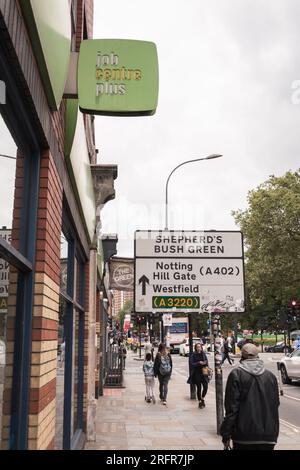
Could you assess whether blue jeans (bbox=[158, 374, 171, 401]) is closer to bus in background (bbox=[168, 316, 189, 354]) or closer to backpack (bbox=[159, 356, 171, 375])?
backpack (bbox=[159, 356, 171, 375])

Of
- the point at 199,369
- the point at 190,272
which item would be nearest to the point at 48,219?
the point at 190,272

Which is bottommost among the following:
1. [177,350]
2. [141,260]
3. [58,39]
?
[177,350]

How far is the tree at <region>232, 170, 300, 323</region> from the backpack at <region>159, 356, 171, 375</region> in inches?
1008

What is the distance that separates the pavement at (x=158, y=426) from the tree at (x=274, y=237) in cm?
2418

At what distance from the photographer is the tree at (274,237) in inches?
1517

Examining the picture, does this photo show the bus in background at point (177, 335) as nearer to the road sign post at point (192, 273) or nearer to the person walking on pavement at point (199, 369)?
the person walking on pavement at point (199, 369)

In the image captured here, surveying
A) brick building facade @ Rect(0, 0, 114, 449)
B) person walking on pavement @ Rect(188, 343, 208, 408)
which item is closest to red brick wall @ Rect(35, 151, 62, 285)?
brick building facade @ Rect(0, 0, 114, 449)

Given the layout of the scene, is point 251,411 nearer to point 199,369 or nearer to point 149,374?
point 199,369
